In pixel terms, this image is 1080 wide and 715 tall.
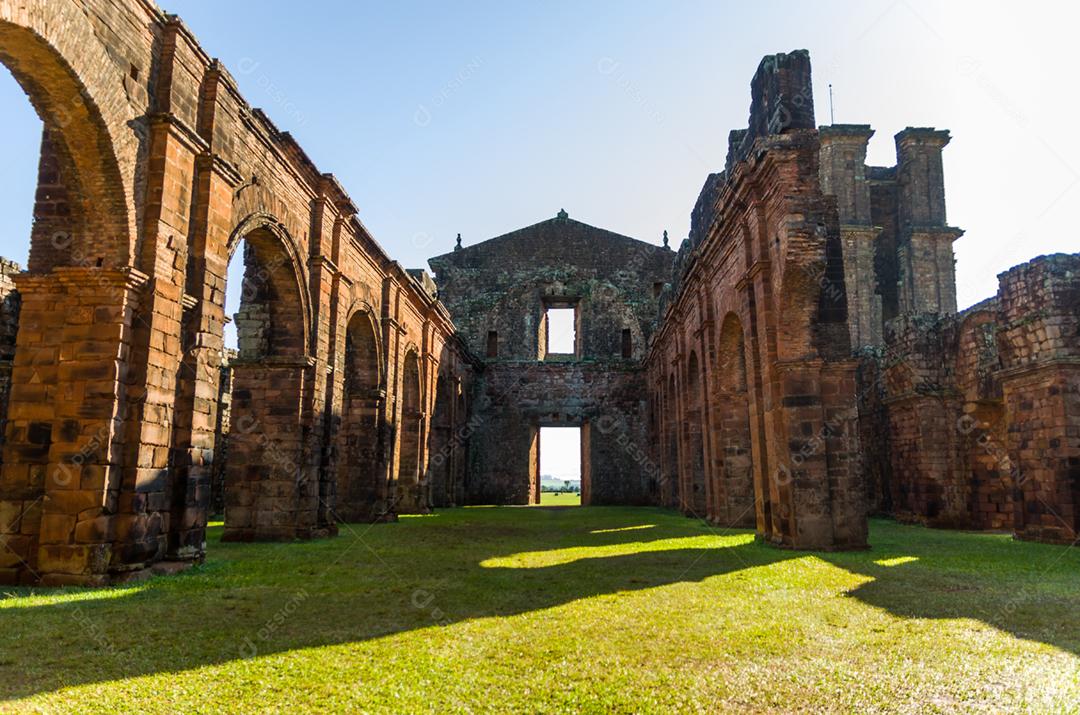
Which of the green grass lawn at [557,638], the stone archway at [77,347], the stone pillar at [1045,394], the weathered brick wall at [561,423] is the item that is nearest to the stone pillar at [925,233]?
the weathered brick wall at [561,423]

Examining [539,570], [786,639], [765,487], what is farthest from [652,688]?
[765,487]

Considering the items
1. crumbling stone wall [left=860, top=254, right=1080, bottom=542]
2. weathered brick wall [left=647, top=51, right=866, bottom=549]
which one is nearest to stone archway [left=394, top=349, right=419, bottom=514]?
weathered brick wall [left=647, top=51, right=866, bottom=549]

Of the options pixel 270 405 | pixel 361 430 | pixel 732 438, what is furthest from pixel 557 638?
pixel 361 430

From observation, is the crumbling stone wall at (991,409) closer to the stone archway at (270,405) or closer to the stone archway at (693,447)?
the stone archway at (693,447)

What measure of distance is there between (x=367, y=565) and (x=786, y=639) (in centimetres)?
549

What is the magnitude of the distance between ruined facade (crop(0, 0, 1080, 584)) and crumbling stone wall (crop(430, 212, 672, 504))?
3304 mm

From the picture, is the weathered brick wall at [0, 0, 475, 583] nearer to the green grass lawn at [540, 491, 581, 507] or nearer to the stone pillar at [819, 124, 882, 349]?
the green grass lawn at [540, 491, 581, 507]

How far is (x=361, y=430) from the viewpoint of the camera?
15797 mm

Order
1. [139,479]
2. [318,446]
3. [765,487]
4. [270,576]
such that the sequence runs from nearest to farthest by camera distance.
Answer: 1. [139,479]
2. [270,576]
3. [765,487]
4. [318,446]

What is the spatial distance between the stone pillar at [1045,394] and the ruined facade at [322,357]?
4 cm

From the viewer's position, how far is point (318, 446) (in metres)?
12.4

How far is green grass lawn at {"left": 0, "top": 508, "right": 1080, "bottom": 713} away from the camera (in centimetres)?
348

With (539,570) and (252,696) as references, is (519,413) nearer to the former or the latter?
(539,570)

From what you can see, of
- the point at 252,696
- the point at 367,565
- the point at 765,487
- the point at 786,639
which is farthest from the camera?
the point at 765,487
